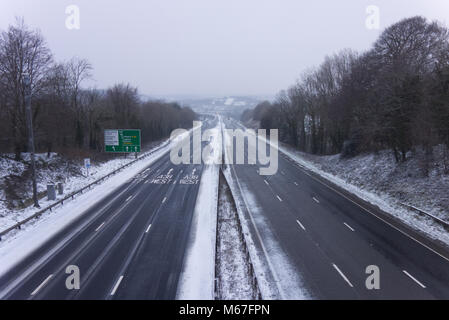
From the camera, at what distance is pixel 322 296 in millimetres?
12320

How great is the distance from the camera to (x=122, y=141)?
41.0 metres

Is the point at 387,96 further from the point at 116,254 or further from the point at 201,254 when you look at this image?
the point at 116,254

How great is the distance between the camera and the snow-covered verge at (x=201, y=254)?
12.9 meters

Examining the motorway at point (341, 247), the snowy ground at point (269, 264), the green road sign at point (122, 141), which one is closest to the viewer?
the snowy ground at point (269, 264)

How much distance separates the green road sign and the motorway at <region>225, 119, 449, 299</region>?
1879cm

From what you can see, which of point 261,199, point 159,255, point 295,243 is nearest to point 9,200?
point 159,255

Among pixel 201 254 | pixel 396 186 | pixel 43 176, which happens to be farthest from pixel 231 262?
pixel 43 176

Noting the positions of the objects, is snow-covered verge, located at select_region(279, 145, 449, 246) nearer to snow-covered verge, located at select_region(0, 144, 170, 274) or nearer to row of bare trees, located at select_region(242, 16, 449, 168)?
row of bare trees, located at select_region(242, 16, 449, 168)

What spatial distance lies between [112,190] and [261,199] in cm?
1426

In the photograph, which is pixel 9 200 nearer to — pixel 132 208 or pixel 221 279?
pixel 132 208

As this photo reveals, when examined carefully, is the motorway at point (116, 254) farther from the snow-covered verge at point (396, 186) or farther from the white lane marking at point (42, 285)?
the snow-covered verge at point (396, 186)

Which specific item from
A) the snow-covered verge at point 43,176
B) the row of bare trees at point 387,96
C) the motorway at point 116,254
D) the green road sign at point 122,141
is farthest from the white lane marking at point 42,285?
the green road sign at point 122,141

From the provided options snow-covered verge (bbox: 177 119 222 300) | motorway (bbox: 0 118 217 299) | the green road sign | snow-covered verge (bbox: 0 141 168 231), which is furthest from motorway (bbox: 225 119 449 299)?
the green road sign

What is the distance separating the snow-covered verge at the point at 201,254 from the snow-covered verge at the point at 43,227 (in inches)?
299
